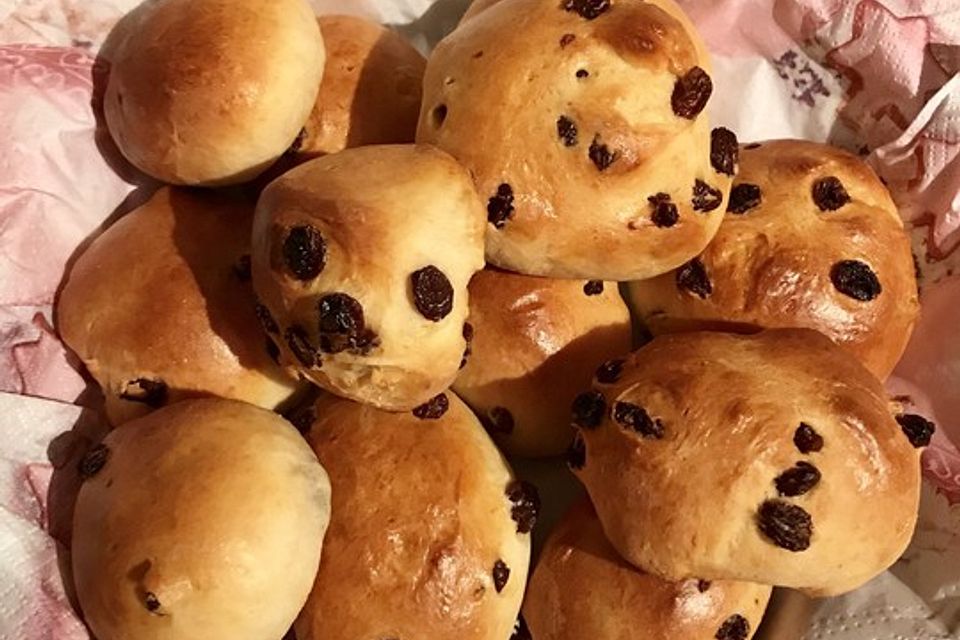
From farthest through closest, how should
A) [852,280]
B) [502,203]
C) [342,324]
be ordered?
[852,280] → [502,203] → [342,324]

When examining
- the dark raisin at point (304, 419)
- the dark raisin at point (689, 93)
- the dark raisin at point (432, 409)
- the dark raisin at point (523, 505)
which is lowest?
the dark raisin at point (523, 505)

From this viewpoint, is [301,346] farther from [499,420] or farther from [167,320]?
[499,420]

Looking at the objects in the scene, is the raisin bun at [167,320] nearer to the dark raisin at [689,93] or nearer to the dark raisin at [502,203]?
the dark raisin at [502,203]

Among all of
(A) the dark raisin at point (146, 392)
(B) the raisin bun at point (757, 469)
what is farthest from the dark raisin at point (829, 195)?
(A) the dark raisin at point (146, 392)

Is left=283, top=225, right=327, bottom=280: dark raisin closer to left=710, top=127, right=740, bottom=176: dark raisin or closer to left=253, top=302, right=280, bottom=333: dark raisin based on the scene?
left=253, top=302, right=280, bottom=333: dark raisin

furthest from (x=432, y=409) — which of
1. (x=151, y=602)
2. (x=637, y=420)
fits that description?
(x=151, y=602)

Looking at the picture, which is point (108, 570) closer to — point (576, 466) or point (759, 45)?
point (576, 466)
